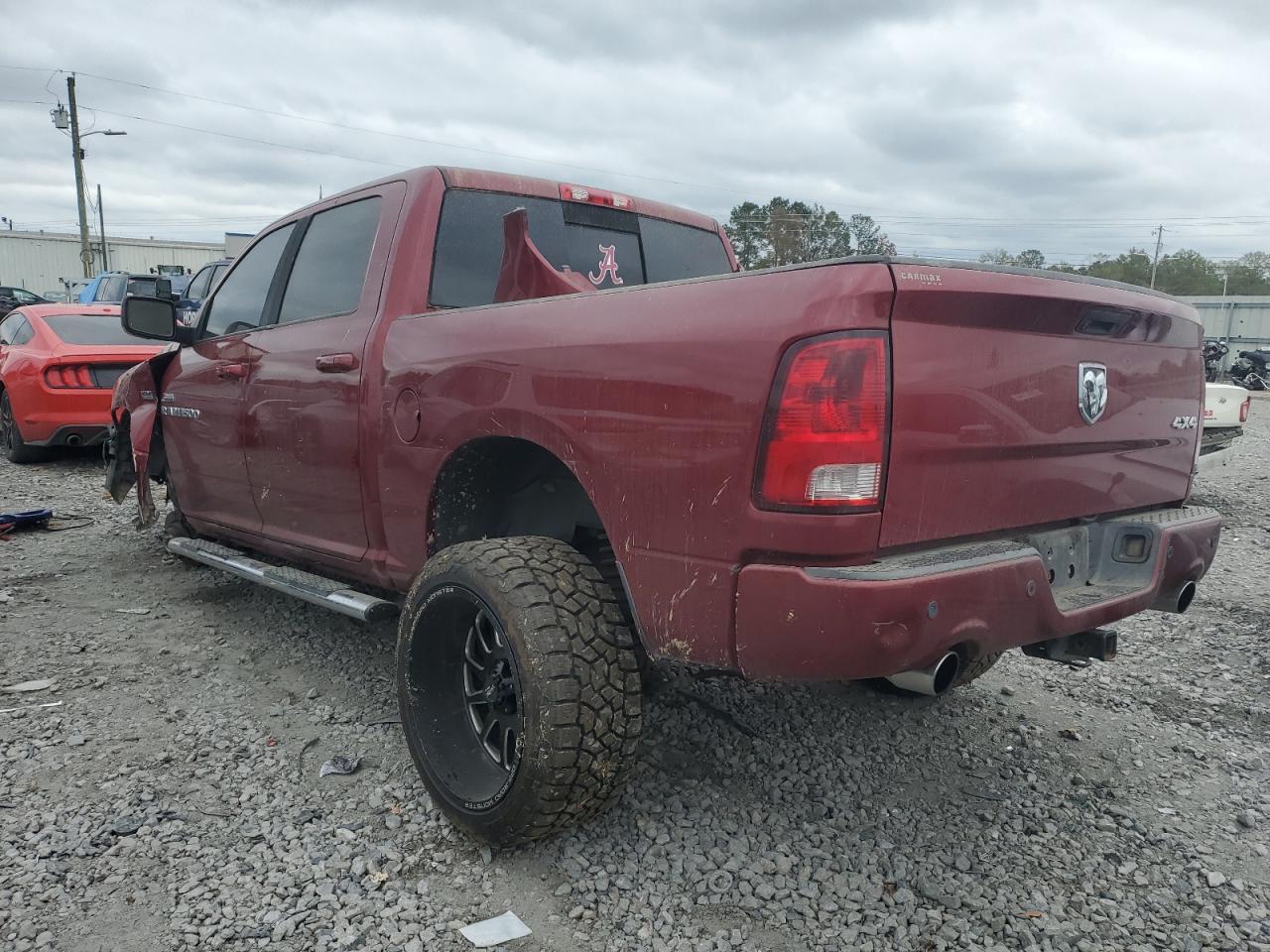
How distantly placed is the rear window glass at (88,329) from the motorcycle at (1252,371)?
29.5 meters

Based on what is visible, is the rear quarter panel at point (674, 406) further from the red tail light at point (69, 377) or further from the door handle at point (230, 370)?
the red tail light at point (69, 377)

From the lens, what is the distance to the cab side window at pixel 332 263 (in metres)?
3.30

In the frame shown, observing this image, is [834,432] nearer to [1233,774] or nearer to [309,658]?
[1233,774]

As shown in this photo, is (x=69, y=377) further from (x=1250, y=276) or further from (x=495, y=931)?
(x=1250, y=276)

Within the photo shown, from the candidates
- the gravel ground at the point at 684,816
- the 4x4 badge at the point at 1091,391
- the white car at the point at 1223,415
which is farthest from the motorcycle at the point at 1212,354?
the gravel ground at the point at 684,816

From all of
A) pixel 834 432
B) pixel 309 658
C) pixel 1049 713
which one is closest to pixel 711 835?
pixel 834 432

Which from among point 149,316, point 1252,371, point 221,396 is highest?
point 149,316

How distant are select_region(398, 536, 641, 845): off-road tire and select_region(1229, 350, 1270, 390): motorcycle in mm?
30906

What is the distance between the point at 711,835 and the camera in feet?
8.32

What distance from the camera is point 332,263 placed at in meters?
3.47

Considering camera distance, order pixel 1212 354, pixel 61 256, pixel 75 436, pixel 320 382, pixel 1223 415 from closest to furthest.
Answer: pixel 320 382
pixel 1212 354
pixel 1223 415
pixel 75 436
pixel 61 256

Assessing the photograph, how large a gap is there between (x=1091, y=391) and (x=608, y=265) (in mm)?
1905

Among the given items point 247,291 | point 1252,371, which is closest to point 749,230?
point 1252,371

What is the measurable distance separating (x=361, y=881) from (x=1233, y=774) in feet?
8.95
